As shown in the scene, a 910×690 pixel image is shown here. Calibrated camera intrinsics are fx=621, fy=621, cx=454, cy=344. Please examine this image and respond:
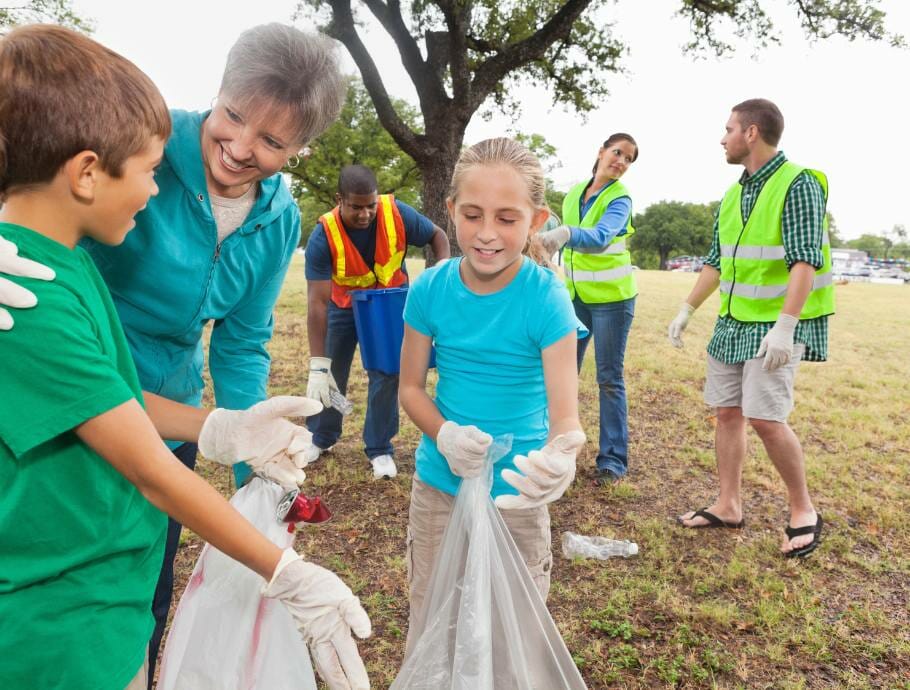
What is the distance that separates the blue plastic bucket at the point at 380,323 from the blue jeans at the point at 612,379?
1.10m

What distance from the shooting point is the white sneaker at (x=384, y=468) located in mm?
3543

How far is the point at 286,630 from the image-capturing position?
129 centimetres

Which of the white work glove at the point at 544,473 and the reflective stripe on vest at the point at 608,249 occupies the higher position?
the reflective stripe on vest at the point at 608,249

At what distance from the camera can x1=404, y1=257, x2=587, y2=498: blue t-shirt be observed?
1.56 metres

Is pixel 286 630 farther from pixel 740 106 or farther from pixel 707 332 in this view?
pixel 707 332

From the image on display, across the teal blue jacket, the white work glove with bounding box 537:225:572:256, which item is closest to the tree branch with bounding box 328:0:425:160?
the white work glove with bounding box 537:225:572:256

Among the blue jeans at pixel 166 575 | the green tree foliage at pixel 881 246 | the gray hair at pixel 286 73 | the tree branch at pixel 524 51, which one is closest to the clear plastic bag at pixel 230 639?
the blue jeans at pixel 166 575

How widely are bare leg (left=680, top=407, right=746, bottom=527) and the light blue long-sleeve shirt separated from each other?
109 cm

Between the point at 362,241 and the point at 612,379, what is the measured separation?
5.40 feet

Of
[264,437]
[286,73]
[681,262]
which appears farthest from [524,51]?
[681,262]

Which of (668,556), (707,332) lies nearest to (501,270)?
(668,556)

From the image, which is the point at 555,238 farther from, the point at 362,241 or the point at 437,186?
the point at 437,186

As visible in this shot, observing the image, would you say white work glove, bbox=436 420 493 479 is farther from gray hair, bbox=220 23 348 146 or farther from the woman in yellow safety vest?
the woman in yellow safety vest

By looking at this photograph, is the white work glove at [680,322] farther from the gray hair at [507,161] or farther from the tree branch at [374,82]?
the tree branch at [374,82]
